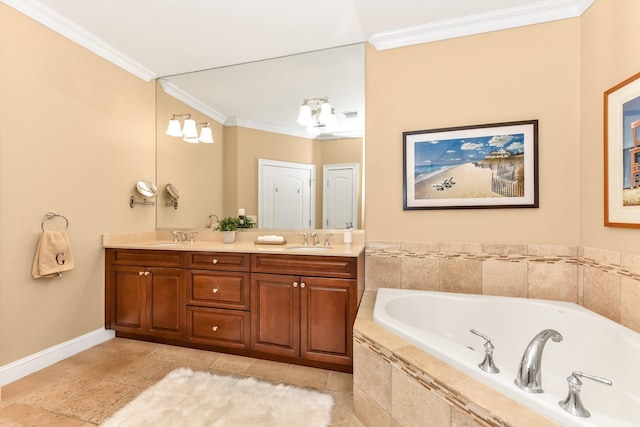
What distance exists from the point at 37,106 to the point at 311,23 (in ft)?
6.78

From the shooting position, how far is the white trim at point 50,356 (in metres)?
1.90

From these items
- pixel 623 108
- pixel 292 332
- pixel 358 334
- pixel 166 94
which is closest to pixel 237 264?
pixel 292 332

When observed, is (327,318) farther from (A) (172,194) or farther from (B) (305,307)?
(A) (172,194)

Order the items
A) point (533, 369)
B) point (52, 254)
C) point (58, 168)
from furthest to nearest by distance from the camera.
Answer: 1. point (58, 168)
2. point (52, 254)
3. point (533, 369)

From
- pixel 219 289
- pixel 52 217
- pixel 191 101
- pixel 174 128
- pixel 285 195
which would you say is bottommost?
pixel 219 289

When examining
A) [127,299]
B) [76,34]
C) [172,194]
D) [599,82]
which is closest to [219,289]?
[127,299]

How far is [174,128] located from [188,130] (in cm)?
17

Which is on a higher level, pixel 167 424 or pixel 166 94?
pixel 166 94

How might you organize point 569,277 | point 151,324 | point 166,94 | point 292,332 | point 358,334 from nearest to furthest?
point 358,334, point 569,277, point 292,332, point 151,324, point 166,94

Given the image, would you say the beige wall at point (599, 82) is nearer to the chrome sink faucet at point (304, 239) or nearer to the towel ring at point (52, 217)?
the chrome sink faucet at point (304, 239)

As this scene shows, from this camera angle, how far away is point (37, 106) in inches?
80.8

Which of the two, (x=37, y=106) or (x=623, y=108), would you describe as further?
(x=37, y=106)

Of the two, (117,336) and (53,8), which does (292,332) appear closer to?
(117,336)

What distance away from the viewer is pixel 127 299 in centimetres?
254
